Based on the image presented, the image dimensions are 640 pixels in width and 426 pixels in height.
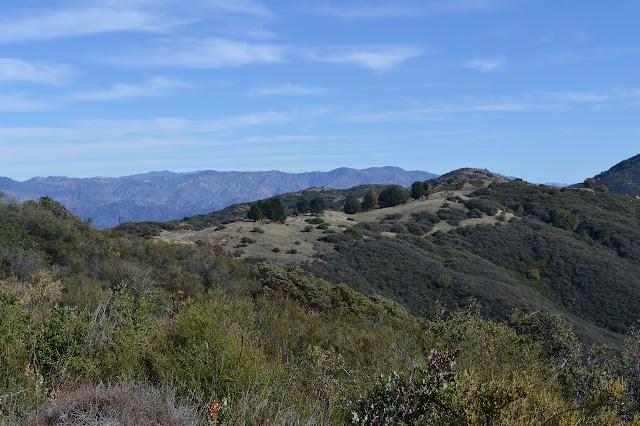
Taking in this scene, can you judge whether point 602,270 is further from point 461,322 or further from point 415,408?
point 415,408

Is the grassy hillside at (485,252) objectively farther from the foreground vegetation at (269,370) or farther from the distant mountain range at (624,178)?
the distant mountain range at (624,178)

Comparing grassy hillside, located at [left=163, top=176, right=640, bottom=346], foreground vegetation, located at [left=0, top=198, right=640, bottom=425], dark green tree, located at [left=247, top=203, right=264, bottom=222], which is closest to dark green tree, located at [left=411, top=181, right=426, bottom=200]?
grassy hillside, located at [left=163, top=176, right=640, bottom=346]

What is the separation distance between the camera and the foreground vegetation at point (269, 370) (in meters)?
4.75

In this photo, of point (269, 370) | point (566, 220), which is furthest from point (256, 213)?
point (269, 370)

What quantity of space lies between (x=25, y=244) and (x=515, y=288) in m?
38.6

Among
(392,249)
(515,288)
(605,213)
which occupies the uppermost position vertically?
(605,213)

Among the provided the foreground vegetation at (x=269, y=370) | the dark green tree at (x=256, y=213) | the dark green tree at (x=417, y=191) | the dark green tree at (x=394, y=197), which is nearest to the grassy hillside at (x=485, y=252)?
the dark green tree at (x=256, y=213)

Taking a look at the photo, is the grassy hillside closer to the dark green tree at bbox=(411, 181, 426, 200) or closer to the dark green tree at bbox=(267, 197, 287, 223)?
the dark green tree at bbox=(267, 197, 287, 223)

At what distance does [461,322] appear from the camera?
41.8 ft

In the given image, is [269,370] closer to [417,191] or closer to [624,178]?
[417,191]

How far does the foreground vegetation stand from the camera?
475 cm

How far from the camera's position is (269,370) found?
6094mm

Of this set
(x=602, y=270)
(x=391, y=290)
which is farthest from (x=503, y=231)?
(x=391, y=290)

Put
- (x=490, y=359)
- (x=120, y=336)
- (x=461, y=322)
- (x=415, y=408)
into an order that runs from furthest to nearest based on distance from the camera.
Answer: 1. (x=461, y=322)
2. (x=490, y=359)
3. (x=120, y=336)
4. (x=415, y=408)
